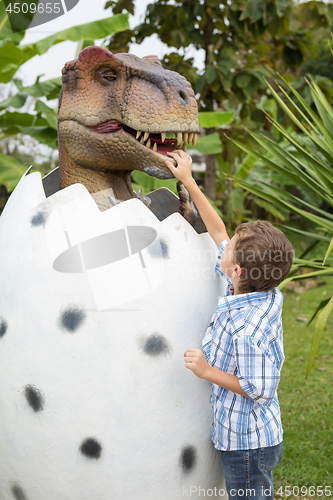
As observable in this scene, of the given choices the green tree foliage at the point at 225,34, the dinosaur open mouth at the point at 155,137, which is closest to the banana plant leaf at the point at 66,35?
the green tree foliage at the point at 225,34

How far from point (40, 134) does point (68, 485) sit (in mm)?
3151

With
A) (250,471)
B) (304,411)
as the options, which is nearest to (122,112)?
(250,471)

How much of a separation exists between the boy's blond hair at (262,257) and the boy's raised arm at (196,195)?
205 mm

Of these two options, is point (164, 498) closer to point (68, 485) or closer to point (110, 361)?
point (68, 485)

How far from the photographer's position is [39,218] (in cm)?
155

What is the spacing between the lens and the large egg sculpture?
141 centimetres

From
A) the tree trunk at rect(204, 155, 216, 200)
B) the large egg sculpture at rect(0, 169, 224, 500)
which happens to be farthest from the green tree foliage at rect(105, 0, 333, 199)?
the large egg sculpture at rect(0, 169, 224, 500)

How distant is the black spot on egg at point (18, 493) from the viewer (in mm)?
1531

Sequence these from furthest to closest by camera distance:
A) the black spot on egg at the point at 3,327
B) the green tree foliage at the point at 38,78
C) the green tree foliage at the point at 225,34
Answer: the green tree foliage at the point at 225,34
the green tree foliage at the point at 38,78
the black spot on egg at the point at 3,327

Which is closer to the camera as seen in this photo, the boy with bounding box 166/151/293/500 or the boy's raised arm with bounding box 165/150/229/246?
the boy with bounding box 166/151/293/500

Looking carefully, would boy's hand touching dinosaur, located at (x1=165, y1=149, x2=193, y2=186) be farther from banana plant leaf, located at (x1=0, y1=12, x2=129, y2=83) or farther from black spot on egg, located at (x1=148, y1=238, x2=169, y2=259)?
banana plant leaf, located at (x1=0, y1=12, x2=129, y2=83)

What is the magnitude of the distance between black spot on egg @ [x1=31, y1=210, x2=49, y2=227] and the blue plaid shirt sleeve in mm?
713

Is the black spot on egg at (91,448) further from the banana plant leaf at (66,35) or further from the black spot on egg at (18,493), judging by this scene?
the banana plant leaf at (66,35)

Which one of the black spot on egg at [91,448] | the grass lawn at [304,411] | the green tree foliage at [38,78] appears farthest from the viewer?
the green tree foliage at [38,78]
